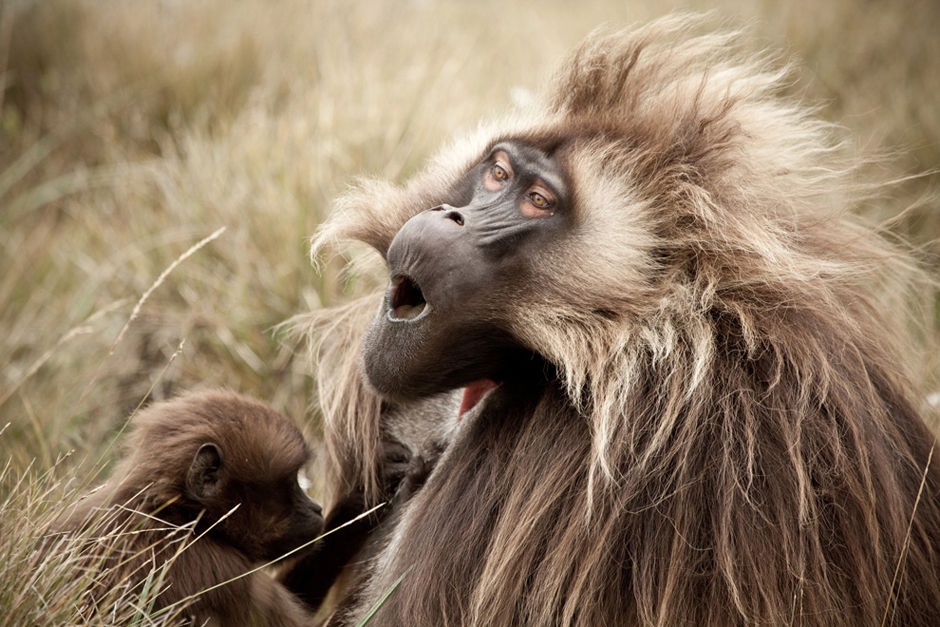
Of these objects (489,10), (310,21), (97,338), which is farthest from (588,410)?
(489,10)

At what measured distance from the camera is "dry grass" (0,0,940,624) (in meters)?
4.05

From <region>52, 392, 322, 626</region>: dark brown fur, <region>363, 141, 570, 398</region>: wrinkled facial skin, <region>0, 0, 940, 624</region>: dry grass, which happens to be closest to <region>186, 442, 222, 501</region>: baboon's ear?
<region>52, 392, 322, 626</region>: dark brown fur

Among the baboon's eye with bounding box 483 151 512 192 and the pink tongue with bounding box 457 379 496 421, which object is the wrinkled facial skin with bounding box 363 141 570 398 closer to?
the baboon's eye with bounding box 483 151 512 192

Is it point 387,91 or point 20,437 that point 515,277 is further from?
point 387,91

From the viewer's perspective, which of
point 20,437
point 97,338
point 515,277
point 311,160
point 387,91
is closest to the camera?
point 515,277

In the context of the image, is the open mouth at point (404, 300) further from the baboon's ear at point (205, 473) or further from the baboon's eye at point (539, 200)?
the baboon's ear at point (205, 473)

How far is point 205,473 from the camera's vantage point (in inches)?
92.0

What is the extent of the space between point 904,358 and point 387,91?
11.5 feet

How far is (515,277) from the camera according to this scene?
217 centimetres

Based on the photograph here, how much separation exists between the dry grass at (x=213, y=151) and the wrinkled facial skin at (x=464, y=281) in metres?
0.80

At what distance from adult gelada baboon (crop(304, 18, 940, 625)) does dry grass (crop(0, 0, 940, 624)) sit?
678mm

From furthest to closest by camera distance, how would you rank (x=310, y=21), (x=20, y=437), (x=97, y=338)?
(x=310, y=21) → (x=97, y=338) → (x=20, y=437)

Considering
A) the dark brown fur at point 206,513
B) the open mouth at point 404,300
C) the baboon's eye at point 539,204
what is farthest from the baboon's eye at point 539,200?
the dark brown fur at point 206,513

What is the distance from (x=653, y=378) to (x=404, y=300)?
61 cm
